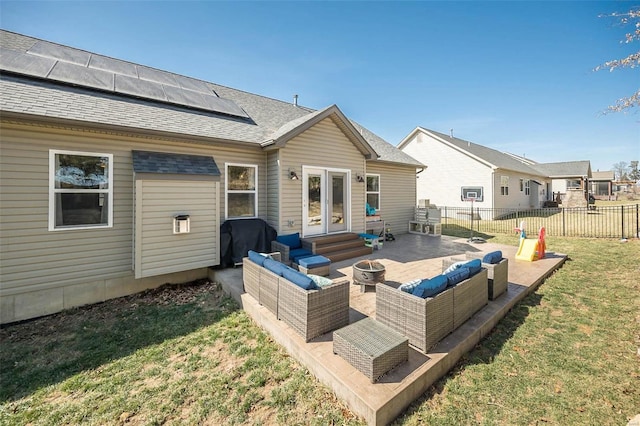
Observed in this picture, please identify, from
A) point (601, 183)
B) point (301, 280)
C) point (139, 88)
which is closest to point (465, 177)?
point (301, 280)

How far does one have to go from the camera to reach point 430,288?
11.2ft

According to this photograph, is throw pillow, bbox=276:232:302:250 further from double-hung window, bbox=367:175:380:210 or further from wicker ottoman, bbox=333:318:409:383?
double-hung window, bbox=367:175:380:210

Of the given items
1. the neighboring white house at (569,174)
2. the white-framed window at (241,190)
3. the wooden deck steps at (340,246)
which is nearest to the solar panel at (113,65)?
the white-framed window at (241,190)

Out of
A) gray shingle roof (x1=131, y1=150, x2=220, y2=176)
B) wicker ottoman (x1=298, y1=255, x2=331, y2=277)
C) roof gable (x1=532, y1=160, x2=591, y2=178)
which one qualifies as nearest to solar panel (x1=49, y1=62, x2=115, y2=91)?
gray shingle roof (x1=131, y1=150, x2=220, y2=176)

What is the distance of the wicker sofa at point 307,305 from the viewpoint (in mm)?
3566

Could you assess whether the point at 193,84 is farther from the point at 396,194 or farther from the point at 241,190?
the point at 396,194

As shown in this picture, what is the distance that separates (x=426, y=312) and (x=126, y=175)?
695 cm

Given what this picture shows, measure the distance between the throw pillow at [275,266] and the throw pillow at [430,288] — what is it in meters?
2.10

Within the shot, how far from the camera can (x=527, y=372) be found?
3205 mm

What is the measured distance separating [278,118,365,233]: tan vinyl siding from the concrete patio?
2.14 m

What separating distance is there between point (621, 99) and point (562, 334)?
15.4ft

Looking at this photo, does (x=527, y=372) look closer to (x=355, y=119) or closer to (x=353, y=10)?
(x=353, y=10)

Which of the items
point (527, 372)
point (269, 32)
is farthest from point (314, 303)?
point (269, 32)

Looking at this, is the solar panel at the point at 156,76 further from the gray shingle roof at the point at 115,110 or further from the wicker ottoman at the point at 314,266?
the wicker ottoman at the point at 314,266
